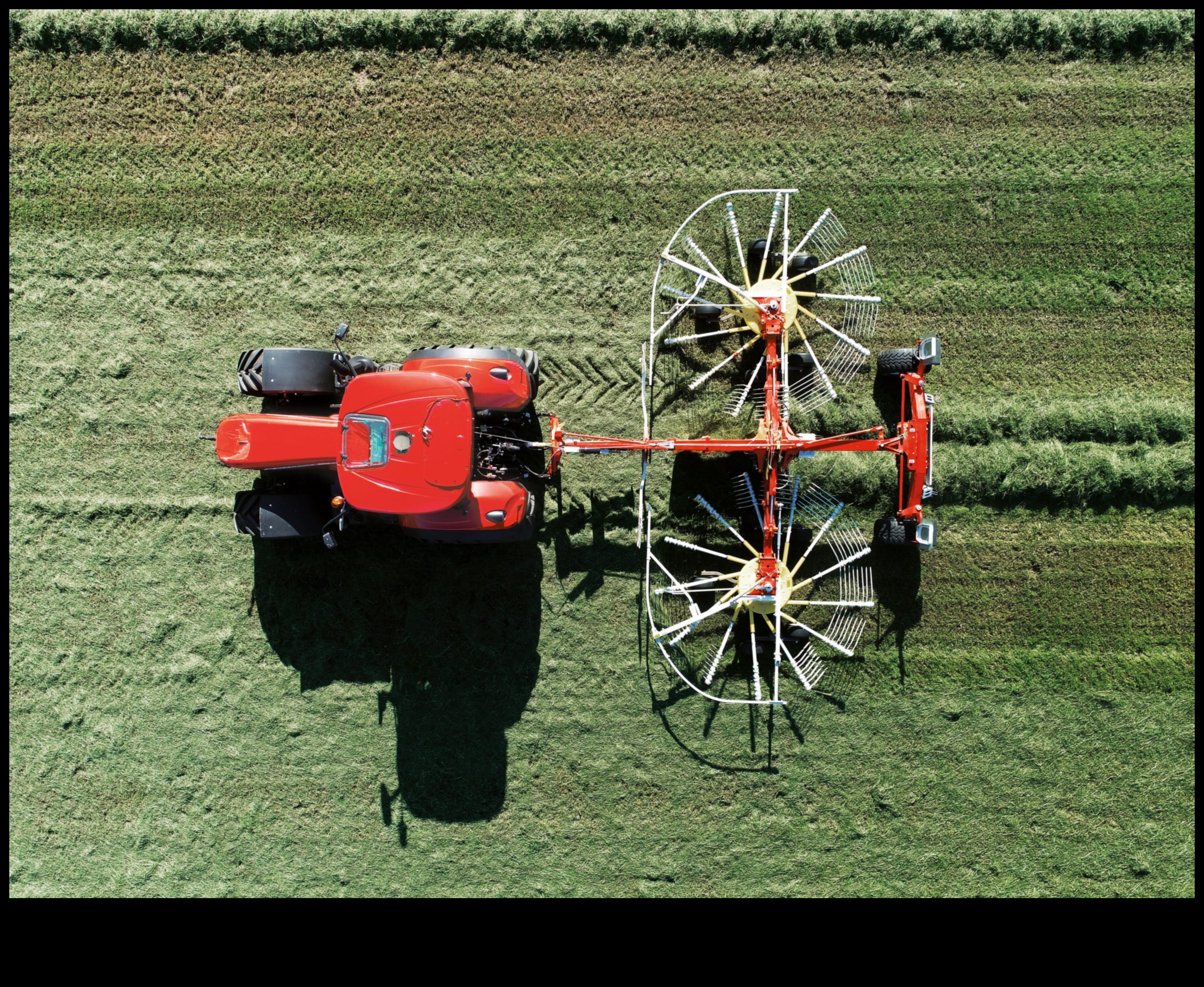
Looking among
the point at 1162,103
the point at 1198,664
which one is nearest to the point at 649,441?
the point at 1198,664

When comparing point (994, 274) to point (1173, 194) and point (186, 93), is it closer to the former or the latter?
point (1173, 194)

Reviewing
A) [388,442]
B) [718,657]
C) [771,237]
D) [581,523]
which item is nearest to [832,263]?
[771,237]

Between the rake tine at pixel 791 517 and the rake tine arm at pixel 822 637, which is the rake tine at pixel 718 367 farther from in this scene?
the rake tine arm at pixel 822 637

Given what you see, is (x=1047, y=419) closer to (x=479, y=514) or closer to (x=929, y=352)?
(x=929, y=352)

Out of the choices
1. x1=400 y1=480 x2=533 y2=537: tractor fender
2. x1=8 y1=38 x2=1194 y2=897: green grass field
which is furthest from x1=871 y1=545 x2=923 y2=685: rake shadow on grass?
x1=400 y1=480 x2=533 y2=537: tractor fender

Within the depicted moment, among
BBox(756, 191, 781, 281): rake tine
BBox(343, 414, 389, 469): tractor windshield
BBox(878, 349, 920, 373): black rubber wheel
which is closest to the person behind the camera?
BBox(343, 414, 389, 469): tractor windshield

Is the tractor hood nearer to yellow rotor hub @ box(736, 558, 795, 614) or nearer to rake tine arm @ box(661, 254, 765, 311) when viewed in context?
rake tine arm @ box(661, 254, 765, 311)

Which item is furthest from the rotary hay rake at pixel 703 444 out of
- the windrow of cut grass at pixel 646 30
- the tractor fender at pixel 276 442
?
the windrow of cut grass at pixel 646 30
